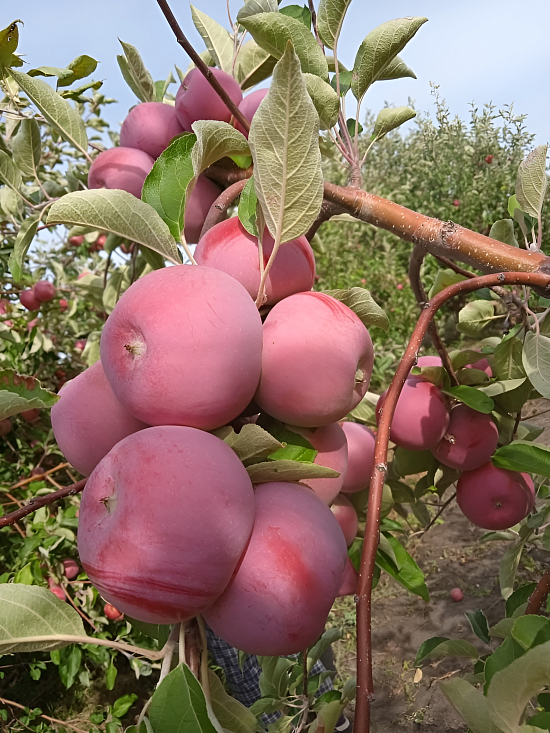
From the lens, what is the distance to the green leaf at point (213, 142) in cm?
46

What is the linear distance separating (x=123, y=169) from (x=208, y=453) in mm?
570

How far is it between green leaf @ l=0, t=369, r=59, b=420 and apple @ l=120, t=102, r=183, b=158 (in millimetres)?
443

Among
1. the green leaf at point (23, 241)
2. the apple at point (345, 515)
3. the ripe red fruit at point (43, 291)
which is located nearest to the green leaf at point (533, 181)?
the apple at point (345, 515)

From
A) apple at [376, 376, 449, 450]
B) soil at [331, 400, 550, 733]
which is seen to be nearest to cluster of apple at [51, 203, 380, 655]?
apple at [376, 376, 449, 450]

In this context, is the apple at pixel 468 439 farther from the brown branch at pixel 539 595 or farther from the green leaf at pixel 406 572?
the brown branch at pixel 539 595

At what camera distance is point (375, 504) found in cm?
40

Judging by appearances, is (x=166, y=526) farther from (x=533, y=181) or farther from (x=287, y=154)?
(x=533, y=181)

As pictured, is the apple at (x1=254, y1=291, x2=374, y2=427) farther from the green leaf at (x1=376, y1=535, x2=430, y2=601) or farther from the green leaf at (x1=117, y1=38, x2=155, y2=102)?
the green leaf at (x1=117, y1=38, x2=155, y2=102)

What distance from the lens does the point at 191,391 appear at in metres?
0.41

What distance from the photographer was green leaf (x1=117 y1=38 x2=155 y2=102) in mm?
831

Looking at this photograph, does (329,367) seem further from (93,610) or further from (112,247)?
(93,610)

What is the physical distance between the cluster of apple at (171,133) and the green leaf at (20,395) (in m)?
0.33

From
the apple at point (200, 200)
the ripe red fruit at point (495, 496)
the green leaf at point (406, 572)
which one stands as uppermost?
the apple at point (200, 200)

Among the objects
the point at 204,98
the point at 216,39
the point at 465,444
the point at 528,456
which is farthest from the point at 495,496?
the point at 216,39
